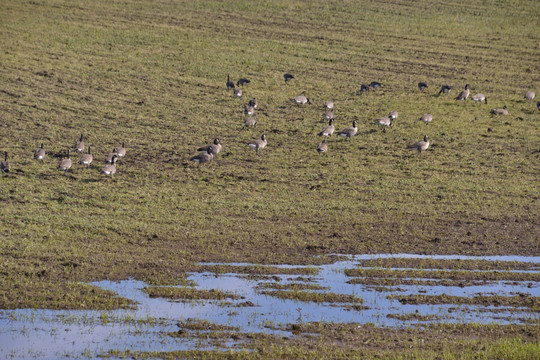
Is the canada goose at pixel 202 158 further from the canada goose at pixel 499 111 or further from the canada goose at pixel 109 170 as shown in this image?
the canada goose at pixel 499 111

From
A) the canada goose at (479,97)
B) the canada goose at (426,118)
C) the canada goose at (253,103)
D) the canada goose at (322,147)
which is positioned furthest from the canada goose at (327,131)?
the canada goose at (479,97)

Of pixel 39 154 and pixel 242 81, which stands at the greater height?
pixel 242 81

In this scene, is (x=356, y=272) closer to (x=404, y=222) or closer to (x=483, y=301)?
(x=483, y=301)

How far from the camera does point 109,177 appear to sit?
29.0 metres

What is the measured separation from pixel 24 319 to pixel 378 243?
10.5 m

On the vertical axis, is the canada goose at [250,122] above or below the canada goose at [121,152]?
above

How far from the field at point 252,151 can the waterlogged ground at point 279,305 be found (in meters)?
0.67

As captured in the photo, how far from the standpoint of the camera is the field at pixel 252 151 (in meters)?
21.2

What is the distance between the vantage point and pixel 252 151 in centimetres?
3409

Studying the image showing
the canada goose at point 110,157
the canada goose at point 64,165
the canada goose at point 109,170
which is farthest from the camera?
the canada goose at point 110,157

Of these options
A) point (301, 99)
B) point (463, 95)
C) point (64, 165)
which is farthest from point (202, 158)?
point (463, 95)

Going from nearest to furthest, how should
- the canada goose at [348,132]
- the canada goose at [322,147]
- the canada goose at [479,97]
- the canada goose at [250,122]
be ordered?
the canada goose at [322,147]
the canada goose at [348,132]
the canada goose at [250,122]
the canada goose at [479,97]

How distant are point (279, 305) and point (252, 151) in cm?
1641

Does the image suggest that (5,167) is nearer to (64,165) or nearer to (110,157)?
(64,165)
